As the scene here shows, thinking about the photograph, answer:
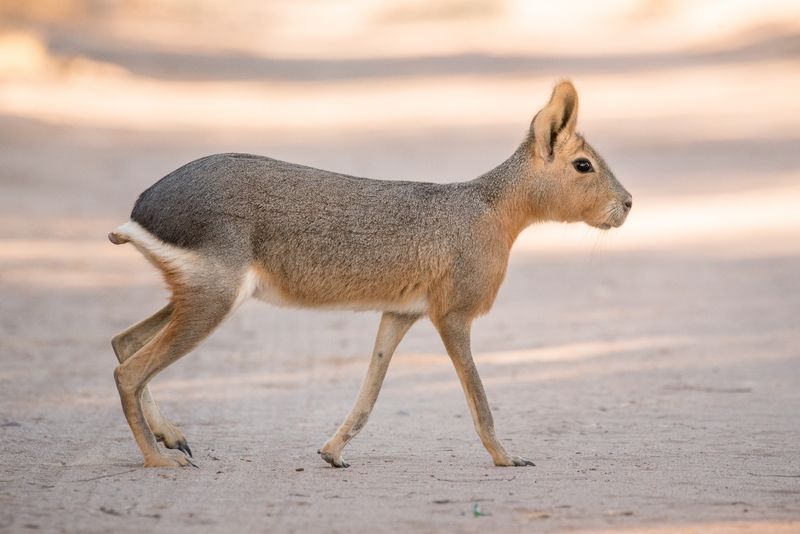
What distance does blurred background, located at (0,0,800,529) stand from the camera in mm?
8312

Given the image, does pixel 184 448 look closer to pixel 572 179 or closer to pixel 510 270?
pixel 572 179

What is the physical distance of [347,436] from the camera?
799 cm

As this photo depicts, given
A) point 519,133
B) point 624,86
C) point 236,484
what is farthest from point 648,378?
point 624,86

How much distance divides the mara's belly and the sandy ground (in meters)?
0.94

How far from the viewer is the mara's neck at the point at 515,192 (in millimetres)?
8602

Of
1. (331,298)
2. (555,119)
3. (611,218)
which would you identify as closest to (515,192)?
(555,119)

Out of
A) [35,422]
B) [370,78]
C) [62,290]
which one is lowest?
[35,422]

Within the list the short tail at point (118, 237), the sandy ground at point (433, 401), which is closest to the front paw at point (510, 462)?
the sandy ground at point (433, 401)

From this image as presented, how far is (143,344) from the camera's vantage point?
8.27 m

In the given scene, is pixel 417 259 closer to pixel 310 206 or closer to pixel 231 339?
pixel 310 206

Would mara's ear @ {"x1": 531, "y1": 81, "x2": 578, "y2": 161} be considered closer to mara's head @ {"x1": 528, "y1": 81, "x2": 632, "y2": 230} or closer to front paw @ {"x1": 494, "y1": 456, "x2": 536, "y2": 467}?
mara's head @ {"x1": 528, "y1": 81, "x2": 632, "y2": 230}

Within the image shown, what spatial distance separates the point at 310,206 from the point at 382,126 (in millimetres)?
19898

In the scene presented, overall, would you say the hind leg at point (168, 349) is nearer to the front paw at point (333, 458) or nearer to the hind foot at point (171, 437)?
the hind foot at point (171, 437)

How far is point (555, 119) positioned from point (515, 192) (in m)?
0.55
